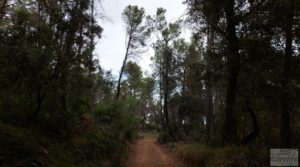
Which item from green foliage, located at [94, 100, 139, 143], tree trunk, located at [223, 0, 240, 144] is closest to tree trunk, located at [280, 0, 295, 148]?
tree trunk, located at [223, 0, 240, 144]

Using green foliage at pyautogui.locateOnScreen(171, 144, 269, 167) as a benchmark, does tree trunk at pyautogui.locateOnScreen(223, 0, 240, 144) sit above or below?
above

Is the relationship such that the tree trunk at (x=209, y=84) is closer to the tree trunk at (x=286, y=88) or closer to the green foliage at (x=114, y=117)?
the tree trunk at (x=286, y=88)

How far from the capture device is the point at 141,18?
29.6 meters

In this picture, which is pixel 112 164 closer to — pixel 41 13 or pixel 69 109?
pixel 69 109

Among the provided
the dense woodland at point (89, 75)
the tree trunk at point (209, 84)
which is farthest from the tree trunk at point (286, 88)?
the tree trunk at point (209, 84)

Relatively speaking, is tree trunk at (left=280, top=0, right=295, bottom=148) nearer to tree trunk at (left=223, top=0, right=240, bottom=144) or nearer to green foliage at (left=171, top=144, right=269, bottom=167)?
green foliage at (left=171, top=144, right=269, bottom=167)

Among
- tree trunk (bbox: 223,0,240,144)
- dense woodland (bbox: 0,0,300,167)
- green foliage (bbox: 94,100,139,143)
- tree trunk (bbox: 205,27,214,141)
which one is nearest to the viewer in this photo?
dense woodland (bbox: 0,0,300,167)

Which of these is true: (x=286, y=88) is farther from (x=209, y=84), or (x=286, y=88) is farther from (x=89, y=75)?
(x=89, y=75)

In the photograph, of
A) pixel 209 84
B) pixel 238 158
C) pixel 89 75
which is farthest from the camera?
pixel 209 84

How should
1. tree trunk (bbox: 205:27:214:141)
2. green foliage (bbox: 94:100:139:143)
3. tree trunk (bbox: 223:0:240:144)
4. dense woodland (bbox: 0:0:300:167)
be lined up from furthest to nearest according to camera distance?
green foliage (bbox: 94:100:139:143) < tree trunk (bbox: 205:27:214:141) < tree trunk (bbox: 223:0:240:144) < dense woodland (bbox: 0:0:300:167)

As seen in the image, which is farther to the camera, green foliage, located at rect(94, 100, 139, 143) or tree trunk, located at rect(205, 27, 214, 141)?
green foliage, located at rect(94, 100, 139, 143)

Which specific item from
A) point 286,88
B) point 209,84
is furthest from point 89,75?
point 286,88

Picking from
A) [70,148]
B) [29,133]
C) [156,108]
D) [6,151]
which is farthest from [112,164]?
[156,108]

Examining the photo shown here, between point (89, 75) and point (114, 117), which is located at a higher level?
point (89, 75)
